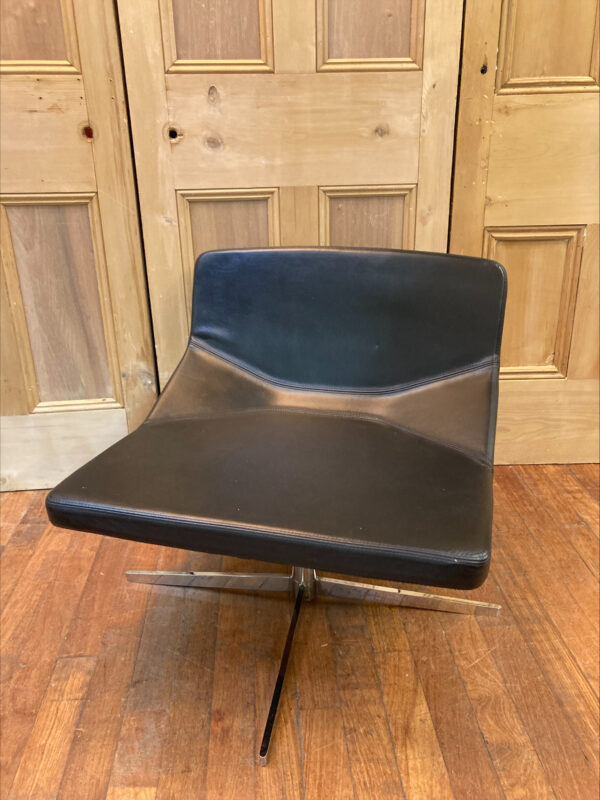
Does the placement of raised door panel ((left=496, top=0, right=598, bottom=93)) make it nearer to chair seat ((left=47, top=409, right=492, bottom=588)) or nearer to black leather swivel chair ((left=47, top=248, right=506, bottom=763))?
black leather swivel chair ((left=47, top=248, right=506, bottom=763))

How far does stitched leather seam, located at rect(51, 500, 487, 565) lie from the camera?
35.0 inches

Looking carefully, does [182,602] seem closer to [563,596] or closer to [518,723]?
[518,723]

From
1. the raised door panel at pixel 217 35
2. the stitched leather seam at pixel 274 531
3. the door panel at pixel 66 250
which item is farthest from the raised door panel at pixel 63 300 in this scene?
the stitched leather seam at pixel 274 531

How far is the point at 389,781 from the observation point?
1.06 metres

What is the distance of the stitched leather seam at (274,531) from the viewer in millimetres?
888

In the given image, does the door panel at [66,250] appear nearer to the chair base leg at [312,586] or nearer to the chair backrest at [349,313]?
the chair backrest at [349,313]

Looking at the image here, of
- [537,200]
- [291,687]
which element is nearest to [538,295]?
[537,200]

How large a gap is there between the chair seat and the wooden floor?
1.35ft

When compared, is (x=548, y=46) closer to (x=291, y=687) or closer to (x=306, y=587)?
(x=306, y=587)

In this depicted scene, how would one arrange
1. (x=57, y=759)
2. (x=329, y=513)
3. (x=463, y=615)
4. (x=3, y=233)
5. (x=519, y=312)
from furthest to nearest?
(x=519, y=312)
(x=3, y=233)
(x=463, y=615)
(x=57, y=759)
(x=329, y=513)

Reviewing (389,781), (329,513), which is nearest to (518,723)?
(389,781)

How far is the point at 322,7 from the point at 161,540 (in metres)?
1.31

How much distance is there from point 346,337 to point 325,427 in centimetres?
22

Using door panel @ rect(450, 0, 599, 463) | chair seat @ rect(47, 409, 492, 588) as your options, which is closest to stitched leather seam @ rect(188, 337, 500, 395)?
chair seat @ rect(47, 409, 492, 588)
